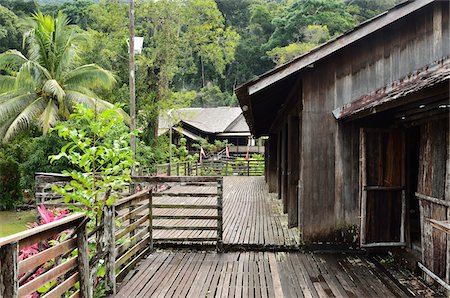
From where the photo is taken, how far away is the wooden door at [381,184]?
4.71 meters

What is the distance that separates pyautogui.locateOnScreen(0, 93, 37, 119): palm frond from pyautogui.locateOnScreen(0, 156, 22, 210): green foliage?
2182 mm

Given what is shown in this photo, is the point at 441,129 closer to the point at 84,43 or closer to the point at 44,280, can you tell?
the point at 44,280

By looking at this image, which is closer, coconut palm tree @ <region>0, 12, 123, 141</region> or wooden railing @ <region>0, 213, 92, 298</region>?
wooden railing @ <region>0, 213, 92, 298</region>

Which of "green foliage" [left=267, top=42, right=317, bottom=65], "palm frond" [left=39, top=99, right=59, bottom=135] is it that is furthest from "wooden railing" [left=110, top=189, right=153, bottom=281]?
"green foliage" [left=267, top=42, right=317, bottom=65]

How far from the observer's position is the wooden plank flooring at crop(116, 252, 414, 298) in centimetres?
357

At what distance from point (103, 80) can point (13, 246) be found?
12955 millimetres

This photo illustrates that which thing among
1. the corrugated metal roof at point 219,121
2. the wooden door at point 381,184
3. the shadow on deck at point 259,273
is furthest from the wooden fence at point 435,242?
the corrugated metal roof at point 219,121

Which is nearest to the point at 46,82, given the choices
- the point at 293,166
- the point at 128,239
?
the point at 293,166

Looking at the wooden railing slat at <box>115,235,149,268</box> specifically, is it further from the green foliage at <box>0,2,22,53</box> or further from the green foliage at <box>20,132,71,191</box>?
the green foliage at <box>0,2,22,53</box>

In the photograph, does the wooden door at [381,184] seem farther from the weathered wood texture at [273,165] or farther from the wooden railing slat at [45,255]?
the weathered wood texture at [273,165]

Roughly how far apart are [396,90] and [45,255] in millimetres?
3806

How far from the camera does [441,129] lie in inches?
142

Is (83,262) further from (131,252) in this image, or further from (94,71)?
(94,71)

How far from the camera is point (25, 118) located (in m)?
12.6
